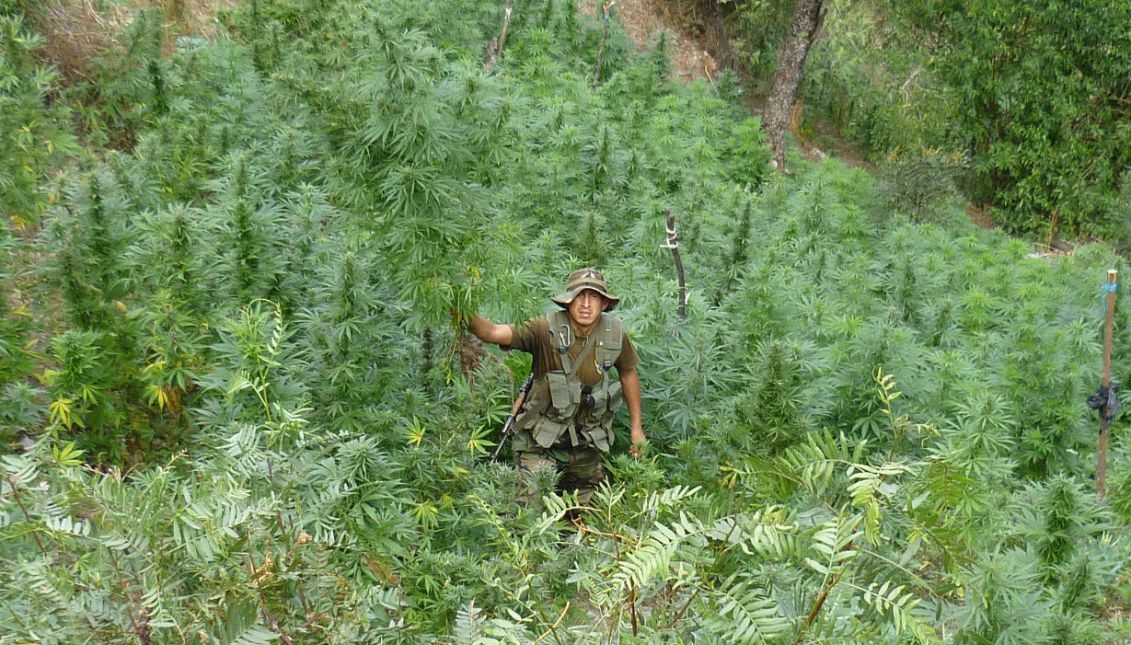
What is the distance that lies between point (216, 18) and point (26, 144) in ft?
15.4

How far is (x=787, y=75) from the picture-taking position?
12094mm

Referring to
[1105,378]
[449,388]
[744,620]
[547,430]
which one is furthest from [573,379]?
[744,620]

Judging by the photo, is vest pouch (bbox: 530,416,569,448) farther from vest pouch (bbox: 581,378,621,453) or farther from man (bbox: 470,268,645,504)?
vest pouch (bbox: 581,378,621,453)

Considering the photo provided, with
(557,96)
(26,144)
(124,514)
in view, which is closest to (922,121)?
(557,96)

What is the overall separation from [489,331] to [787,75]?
8.36 meters

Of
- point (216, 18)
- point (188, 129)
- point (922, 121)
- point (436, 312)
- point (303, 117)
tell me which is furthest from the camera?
point (922, 121)

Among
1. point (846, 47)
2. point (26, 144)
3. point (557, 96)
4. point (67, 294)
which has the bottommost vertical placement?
point (67, 294)

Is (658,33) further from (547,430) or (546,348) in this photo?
(547,430)

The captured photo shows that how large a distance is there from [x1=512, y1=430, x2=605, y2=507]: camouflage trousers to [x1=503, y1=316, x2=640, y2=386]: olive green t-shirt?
1.22 ft

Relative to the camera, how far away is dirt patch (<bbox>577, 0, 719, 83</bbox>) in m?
14.0

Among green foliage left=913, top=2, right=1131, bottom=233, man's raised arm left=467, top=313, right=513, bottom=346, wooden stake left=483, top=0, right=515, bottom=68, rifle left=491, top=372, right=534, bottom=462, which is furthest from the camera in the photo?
green foliage left=913, top=2, right=1131, bottom=233

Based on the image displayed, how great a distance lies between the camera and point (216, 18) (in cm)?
1012

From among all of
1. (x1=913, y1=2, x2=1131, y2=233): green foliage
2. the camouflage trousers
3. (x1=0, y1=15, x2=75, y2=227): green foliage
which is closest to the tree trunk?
(x1=913, y1=2, x2=1131, y2=233): green foliage

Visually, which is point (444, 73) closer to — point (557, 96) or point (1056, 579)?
point (1056, 579)
